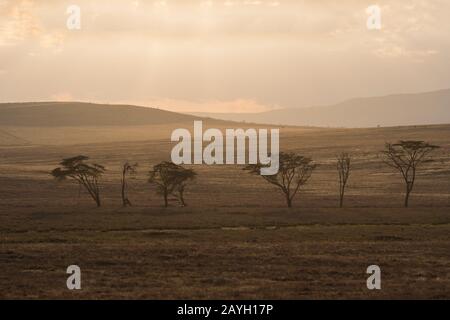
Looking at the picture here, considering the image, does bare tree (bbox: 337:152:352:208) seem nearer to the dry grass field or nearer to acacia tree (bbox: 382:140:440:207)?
the dry grass field

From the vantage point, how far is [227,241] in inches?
1602

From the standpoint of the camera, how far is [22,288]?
26.5 metres

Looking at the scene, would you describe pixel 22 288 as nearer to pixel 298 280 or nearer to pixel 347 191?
pixel 298 280

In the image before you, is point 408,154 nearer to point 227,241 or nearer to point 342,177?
point 342,177

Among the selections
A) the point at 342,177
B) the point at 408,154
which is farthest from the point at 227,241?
the point at 342,177

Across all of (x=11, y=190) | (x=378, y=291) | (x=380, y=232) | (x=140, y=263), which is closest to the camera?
(x=378, y=291)

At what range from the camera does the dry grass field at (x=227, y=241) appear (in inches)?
1064

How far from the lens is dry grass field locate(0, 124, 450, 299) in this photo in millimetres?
27016

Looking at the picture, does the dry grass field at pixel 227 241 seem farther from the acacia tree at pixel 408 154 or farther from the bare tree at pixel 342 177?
the acacia tree at pixel 408 154

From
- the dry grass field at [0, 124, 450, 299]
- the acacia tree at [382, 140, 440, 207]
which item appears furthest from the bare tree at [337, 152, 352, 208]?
the acacia tree at [382, 140, 440, 207]
